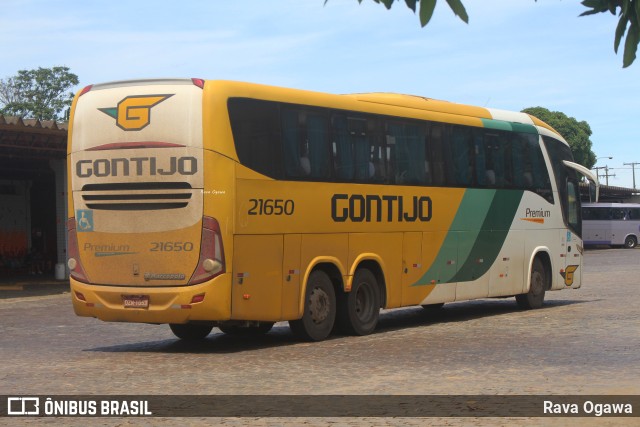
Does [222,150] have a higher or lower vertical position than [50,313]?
higher

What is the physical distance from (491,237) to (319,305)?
→ 547 cm

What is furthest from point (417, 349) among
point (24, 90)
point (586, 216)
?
point (24, 90)

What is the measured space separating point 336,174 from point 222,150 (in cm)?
258

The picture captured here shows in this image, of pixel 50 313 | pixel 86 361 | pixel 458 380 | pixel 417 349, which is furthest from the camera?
pixel 50 313

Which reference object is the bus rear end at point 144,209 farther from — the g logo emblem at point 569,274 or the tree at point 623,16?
the g logo emblem at point 569,274

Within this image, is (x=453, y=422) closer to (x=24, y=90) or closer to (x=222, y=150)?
(x=222, y=150)

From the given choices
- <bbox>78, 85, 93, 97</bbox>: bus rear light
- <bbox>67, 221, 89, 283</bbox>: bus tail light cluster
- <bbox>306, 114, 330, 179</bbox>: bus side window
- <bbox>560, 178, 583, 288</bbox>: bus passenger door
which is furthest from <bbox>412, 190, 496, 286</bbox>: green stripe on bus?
<bbox>78, 85, 93, 97</bbox>: bus rear light

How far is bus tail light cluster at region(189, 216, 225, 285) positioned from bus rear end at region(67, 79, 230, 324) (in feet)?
0.04

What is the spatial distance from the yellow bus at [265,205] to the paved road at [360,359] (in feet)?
2.02

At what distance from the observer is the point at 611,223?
235ft

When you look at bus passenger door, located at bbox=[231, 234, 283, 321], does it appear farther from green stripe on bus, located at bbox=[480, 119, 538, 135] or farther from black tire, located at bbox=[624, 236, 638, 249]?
black tire, located at bbox=[624, 236, 638, 249]

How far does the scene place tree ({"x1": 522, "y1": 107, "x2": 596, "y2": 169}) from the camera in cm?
11069

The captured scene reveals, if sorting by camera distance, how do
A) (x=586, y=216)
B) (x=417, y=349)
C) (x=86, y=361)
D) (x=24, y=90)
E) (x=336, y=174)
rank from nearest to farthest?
(x=86, y=361)
(x=417, y=349)
(x=336, y=174)
(x=586, y=216)
(x=24, y=90)

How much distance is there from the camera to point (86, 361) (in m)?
14.0
